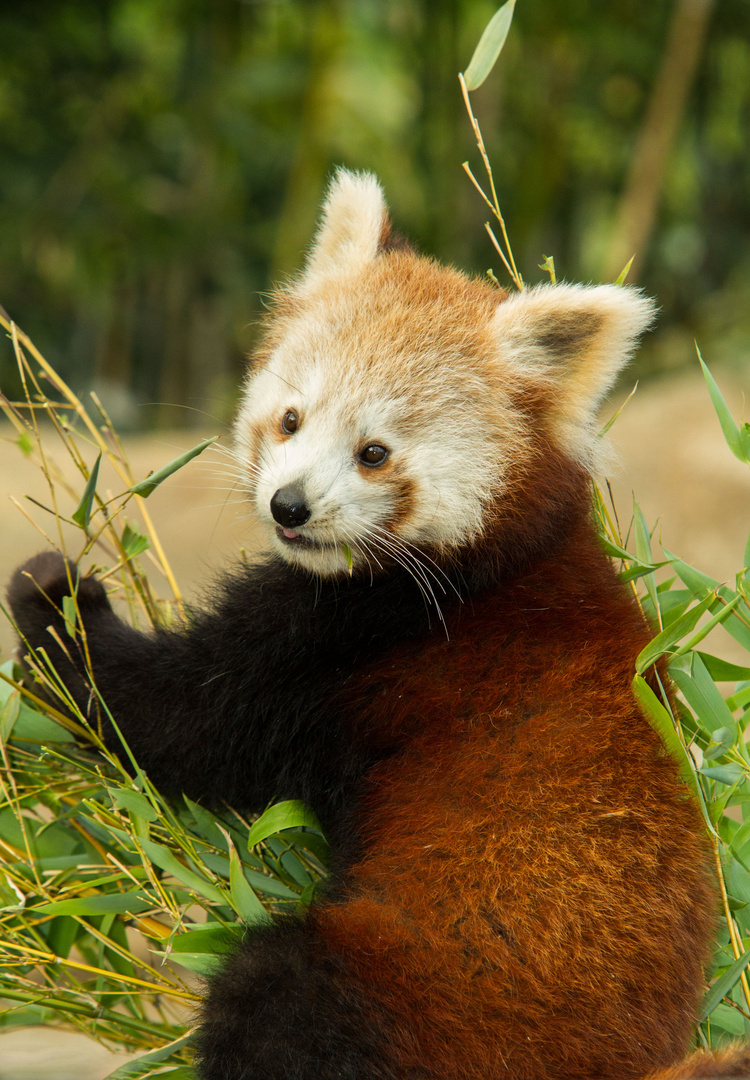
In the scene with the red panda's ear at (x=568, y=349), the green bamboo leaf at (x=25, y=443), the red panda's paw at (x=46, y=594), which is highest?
the red panda's ear at (x=568, y=349)

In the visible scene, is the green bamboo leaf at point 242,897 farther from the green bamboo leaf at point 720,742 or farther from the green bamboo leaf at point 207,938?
the green bamboo leaf at point 720,742

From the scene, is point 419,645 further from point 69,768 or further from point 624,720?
point 69,768

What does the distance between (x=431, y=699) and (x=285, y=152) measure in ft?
23.6

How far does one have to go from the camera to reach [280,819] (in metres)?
1.79

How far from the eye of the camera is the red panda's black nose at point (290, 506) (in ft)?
5.60

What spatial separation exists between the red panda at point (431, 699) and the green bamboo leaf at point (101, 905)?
0.23 meters

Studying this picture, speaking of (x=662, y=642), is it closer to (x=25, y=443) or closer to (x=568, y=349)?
(x=568, y=349)

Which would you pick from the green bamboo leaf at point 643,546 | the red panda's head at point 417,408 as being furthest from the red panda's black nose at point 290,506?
the green bamboo leaf at point 643,546

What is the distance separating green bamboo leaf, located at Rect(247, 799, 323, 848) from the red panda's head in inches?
17.2

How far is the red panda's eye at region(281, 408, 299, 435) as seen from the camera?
73.6 inches

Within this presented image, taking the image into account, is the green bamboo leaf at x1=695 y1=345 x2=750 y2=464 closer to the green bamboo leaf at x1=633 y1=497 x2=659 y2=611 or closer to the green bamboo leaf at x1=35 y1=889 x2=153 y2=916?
the green bamboo leaf at x1=633 y1=497 x2=659 y2=611

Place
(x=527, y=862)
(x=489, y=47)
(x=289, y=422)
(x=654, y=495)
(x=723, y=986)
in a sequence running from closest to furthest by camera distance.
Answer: (x=527, y=862), (x=723, y=986), (x=289, y=422), (x=489, y=47), (x=654, y=495)

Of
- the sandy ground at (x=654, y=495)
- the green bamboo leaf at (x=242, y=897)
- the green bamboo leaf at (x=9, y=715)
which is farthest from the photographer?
the sandy ground at (x=654, y=495)

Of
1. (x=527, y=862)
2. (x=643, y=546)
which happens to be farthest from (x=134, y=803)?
(x=643, y=546)
